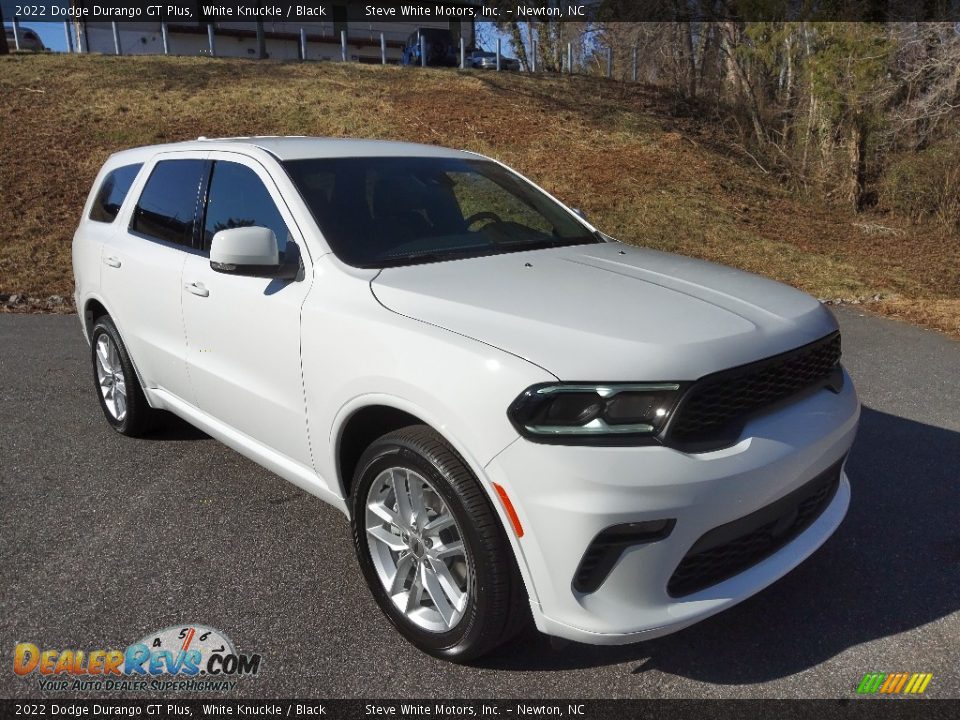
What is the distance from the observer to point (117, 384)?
4855 mm

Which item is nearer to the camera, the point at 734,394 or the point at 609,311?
the point at 734,394

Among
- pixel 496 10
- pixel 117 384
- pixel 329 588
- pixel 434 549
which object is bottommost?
pixel 329 588

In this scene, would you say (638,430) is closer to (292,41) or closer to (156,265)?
(156,265)

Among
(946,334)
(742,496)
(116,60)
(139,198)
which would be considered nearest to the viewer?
(742,496)

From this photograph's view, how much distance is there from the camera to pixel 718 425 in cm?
240

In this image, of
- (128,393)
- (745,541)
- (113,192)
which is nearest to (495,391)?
(745,541)

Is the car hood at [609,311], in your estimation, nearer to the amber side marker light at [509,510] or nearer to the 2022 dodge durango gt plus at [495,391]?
the 2022 dodge durango gt plus at [495,391]

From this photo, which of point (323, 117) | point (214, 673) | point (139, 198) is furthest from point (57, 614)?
point (323, 117)

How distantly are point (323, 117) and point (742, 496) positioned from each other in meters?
17.1

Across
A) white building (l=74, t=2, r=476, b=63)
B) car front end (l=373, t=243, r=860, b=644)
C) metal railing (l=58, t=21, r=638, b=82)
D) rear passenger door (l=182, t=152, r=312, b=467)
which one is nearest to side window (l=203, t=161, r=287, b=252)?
rear passenger door (l=182, t=152, r=312, b=467)

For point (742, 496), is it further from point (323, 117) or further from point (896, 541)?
point (323, 117)

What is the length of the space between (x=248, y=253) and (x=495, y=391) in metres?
1.32

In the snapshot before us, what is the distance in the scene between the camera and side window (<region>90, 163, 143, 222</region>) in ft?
15.6

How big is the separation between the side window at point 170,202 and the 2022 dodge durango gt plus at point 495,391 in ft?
0.13
